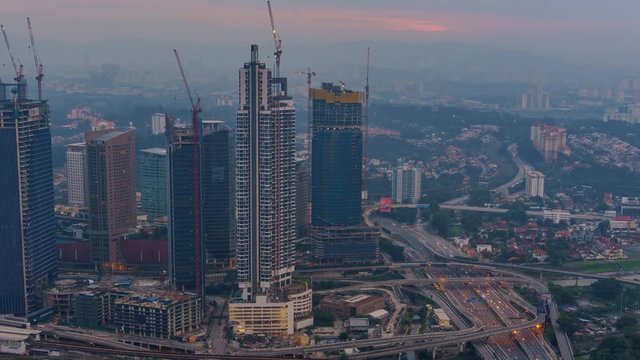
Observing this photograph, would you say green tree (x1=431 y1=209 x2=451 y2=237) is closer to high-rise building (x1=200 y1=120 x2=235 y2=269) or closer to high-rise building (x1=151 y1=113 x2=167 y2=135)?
high-rise building (x1=200 y1=120 x2=235 y2=269)

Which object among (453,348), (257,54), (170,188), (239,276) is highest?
(257,54)

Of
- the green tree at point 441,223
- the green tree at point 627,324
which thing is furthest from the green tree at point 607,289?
the green tree at point 441,223

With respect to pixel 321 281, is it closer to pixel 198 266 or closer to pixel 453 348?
pixel 198 266

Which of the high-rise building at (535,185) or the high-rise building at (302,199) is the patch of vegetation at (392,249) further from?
the high-rise building at (535,185)

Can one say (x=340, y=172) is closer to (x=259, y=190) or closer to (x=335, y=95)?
(x=335, y=95)

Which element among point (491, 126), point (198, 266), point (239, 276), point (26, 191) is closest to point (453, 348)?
point (239, 276)

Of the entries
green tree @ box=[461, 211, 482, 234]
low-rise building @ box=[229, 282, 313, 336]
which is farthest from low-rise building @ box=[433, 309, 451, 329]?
green tree @ box=[461, 211, 482, 234]

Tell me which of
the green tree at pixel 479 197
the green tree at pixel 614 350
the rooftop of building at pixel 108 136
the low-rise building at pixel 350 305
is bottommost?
the green tree at pixel 614 350
